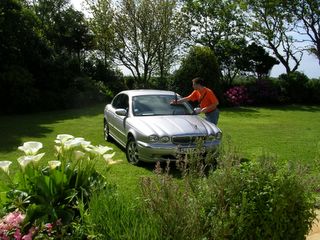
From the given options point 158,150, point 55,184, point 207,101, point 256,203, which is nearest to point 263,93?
point 207,101

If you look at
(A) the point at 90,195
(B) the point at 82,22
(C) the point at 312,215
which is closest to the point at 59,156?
(A) the point at 90,195

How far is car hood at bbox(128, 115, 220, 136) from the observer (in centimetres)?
808

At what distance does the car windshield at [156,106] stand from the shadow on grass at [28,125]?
3359 mm

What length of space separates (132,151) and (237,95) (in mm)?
17737

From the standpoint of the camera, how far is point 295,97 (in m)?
28.3

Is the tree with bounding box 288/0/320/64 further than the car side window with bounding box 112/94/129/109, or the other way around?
the tree with bounding box 288/0/320/64

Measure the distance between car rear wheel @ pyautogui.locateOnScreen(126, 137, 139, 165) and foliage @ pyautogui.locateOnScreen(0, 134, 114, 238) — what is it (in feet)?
15.7

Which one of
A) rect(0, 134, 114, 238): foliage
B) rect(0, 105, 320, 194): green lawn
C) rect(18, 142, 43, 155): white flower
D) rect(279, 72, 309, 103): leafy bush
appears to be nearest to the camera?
rect(0, 134, 114, 238): foliage

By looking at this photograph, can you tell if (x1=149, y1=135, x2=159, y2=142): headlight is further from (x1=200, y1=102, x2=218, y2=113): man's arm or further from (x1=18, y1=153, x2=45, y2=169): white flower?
(x1=18, y1=153, x2=45, y2=169): white flower

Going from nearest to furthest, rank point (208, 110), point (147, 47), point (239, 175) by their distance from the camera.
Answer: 1. point (239, 175)
2. point (208, 110)
3. point (147, 47)

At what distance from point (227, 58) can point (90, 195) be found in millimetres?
26682

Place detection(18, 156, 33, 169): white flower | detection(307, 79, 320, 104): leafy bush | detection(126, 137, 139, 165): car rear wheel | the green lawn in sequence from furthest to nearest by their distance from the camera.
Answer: detection(307, 79, 320, 104): leafy bush < the green lawn < detection(126, 137, 139, 165): car rear wheel < detection(18, 156, 33, 169): white flower

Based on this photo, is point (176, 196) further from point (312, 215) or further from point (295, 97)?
point (295, 97)

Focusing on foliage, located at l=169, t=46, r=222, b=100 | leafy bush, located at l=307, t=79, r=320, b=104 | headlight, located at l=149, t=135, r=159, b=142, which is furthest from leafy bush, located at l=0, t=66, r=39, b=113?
leafy bush, located at l=307, t=79, r=320, b=104
